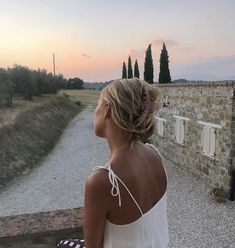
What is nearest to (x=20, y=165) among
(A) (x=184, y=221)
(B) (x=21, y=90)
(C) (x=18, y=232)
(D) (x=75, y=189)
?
(D) (x=75, y=189)

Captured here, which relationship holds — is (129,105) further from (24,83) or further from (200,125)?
(24,83)

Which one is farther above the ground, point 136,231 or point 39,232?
point 136,231

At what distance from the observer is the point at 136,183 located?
1.75 metres

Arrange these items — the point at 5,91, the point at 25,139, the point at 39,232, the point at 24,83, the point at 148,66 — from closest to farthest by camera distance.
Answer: the point at 39,232, the point at 25,139, the point at 148,66, the point at 5,91, the point at 24,83

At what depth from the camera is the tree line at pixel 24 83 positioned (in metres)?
31.1

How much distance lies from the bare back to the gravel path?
6.44 meters

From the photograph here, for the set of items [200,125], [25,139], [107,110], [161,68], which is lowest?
[25,139]

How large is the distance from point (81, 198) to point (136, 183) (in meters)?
10.6

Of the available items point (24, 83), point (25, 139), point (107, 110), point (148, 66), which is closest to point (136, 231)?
point (107, 110)

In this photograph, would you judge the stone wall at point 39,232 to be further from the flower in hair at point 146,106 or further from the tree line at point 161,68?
the tree line at point 161,68

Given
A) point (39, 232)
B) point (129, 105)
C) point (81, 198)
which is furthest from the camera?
point (81, 198)

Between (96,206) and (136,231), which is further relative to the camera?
(136,231)

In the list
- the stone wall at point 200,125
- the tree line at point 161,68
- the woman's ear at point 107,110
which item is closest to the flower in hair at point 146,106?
the woman's ear at point 107,110

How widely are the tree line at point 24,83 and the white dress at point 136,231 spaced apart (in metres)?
29.5
